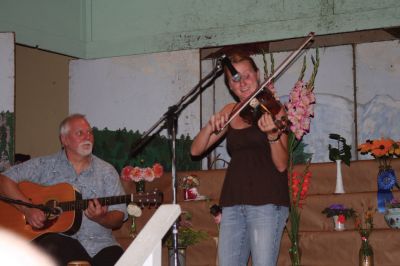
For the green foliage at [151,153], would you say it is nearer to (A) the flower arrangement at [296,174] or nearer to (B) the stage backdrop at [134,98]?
(B) the stage backdrop at [134,98]

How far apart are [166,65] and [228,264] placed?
3.72 metres

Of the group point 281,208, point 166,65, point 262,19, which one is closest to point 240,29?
point 262,19

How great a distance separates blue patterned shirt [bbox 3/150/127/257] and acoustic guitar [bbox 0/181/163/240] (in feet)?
0.16

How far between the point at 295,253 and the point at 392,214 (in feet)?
2.38

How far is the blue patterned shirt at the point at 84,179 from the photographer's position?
4.08 meters

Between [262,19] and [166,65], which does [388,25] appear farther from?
[166,65]

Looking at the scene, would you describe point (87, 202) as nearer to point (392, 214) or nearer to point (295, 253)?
point (295, 253)

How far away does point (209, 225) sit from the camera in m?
5.04

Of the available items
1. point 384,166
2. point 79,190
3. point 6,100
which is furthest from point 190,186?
point 6,100

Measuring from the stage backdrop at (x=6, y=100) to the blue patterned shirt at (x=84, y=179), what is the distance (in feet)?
4.60

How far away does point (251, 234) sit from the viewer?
301 cm

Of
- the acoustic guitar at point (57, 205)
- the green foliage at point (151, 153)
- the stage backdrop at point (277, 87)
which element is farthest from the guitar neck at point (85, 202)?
the stage backdrop at point (277, 87)

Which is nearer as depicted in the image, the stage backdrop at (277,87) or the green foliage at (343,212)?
the green foliage at (343,212)

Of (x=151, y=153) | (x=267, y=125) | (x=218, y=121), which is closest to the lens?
(x=267, y=125)
